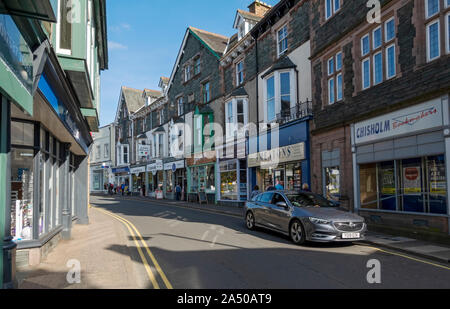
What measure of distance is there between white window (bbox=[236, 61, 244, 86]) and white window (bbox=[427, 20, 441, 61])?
14503 mm

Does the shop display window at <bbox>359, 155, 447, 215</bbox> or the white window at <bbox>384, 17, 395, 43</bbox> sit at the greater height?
the white window at <bbox>384, 17, 395, 43</bbox>

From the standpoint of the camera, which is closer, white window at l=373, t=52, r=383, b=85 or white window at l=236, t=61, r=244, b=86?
white window at l=373, t=52, r=383, b=85

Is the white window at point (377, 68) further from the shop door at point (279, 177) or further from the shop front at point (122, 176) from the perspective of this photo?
the shop front at point (122, 176)

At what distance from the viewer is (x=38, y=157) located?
25.0 ft

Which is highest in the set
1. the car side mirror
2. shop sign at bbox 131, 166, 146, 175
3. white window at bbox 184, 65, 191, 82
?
white window at bbox 184, 65, 191, 82

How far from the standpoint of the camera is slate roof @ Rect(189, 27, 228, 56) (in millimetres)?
27828

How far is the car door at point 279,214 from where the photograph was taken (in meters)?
9.94

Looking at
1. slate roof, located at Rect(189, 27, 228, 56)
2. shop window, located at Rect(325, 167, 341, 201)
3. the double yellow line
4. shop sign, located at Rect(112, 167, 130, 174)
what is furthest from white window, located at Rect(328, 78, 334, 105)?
shop sign, located at Rect(112, 167, 130, 174)

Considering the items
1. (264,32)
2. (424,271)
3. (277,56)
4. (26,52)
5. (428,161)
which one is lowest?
(424,271)

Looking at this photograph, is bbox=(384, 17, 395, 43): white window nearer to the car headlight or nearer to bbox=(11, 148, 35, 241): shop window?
the car headlight

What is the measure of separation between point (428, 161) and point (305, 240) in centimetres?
461
